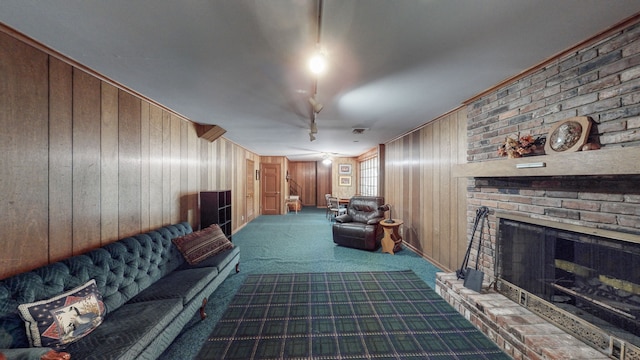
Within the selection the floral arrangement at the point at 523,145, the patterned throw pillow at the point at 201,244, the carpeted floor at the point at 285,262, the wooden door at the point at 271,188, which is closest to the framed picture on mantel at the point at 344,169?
the wooden door at the point at 271,188

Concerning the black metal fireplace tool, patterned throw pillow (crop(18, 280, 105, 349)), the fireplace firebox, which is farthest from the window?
patterned throw pillow (crop(18, 280, 105, 349))

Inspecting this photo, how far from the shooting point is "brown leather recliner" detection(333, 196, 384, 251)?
3.99 m

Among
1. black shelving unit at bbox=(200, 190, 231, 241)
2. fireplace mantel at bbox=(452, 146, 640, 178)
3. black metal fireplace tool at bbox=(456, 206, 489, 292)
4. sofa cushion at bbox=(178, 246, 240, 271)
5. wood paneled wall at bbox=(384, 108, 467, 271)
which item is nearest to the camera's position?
fireplace mantel at bbox=(452, 146, 640, 178)

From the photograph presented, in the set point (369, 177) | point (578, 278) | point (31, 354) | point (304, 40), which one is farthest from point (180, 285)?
point (369, 177)

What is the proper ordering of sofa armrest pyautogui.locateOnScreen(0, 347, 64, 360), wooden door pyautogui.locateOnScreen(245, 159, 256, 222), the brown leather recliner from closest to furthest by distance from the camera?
sofa armrest pyautogui.locateOnScreen(0, 347, 64, 360), the brown leather recliner, wooden door pyautogui.locateOnScreen(245, 159, 256, 222)

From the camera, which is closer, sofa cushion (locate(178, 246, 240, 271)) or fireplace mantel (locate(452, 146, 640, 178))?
fireplace mantel (locate(452, 146, 640, 178))

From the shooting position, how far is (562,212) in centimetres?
163

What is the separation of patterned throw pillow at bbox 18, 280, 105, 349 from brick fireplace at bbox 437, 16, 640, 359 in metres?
3.05

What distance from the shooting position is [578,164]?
136cm

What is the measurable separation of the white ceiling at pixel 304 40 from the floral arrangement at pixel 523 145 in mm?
618

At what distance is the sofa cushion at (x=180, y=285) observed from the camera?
1.84 metres

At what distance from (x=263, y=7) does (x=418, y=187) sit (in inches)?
144

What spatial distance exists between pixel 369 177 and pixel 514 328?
17.9 ft

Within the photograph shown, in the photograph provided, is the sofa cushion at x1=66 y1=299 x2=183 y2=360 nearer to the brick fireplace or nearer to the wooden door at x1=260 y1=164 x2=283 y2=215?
the brick fireplace
